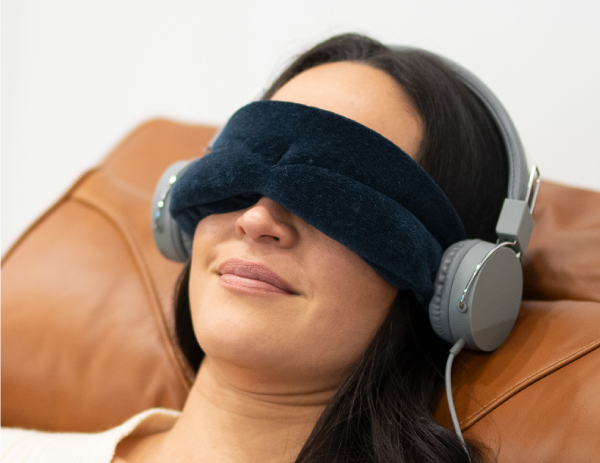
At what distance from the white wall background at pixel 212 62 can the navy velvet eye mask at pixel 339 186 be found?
18.2 inches

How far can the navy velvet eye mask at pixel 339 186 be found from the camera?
0.85 meters

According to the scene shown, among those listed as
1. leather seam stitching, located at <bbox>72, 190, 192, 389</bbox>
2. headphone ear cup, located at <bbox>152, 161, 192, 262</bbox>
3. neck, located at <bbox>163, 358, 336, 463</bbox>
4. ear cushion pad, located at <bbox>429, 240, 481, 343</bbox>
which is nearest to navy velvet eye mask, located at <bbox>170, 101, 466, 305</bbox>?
ear cushion pad, located at <bbox>429, 240, 481, 343</bbox>

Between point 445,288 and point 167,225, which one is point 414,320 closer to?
point 445,288

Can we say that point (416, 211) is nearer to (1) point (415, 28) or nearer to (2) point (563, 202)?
(2) point (563, 202)

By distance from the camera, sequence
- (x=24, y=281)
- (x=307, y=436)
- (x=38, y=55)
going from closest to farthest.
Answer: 1. (x=307, y=436)
2. (x=24, y=281)
3. (x=38, y=55)

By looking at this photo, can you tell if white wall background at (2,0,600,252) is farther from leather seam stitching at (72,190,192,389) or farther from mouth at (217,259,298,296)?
mouth at (217,259,298,296)

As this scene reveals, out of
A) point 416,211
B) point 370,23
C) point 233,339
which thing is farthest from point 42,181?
point 416,211

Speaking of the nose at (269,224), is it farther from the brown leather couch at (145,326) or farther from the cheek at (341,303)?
the brown leather couch at (145,326)

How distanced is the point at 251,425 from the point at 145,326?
1.47 ft

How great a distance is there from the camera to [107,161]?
1612 millimetres

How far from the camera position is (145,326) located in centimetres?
130

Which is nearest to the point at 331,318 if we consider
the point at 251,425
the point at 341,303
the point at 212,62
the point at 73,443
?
the point at 341,303

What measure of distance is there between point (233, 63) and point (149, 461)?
1303 mm

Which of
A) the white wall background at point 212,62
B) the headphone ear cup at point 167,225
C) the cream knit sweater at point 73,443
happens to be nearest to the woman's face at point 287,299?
the headphone ear cup at point 167,225
